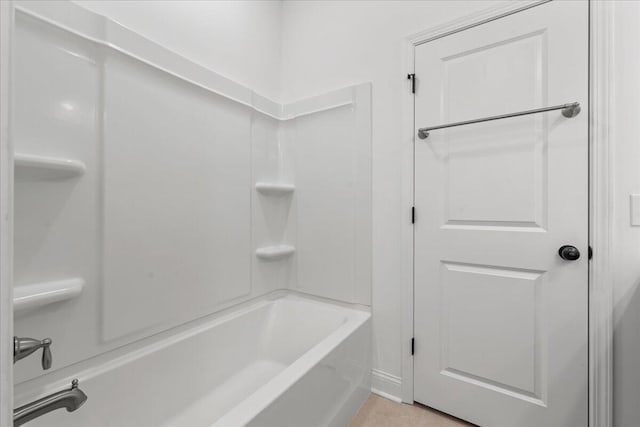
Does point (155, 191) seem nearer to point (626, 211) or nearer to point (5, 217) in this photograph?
point (5, 217)

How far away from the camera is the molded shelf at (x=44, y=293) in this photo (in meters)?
0.94

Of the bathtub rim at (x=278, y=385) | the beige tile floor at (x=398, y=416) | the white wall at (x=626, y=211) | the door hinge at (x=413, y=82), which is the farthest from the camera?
the door hinge at (x=413, y=82)

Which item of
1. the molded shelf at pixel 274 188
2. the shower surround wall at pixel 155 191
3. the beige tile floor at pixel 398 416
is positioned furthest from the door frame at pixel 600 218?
the molded shelf at pixel 274 188

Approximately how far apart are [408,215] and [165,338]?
1414mm

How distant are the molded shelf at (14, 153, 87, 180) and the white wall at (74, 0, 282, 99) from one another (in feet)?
2.18

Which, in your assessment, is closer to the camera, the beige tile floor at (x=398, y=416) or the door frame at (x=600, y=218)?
the door frame at (x=600, y=218)

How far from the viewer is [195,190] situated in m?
1.53

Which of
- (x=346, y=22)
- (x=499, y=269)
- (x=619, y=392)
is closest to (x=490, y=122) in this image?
(x=499, y=269)

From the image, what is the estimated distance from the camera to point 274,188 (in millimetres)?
1962

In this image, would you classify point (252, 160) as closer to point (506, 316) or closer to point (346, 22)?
point (346, 22)

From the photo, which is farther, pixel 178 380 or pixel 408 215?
pixel 408 215

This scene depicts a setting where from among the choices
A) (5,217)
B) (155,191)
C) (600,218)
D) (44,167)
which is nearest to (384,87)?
(600,218)

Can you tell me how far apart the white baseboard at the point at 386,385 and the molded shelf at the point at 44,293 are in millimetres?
1589

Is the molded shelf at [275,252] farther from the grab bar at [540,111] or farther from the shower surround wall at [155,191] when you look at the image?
the grab bar at [540,111]
